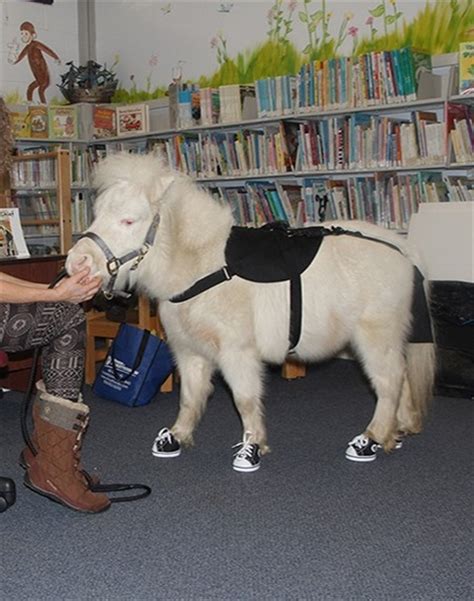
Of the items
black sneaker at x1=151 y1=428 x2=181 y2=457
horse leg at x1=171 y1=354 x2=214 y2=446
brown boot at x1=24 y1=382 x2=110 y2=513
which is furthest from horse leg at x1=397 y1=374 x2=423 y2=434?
brown boot at x1=24 y1=382 x2=110 y2=513

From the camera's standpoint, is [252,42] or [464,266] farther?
[252,42]

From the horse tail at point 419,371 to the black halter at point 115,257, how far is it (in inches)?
49.8

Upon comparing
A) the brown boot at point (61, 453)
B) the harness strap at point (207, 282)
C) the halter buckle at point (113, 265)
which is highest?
the halter buckle at point (113, 265)

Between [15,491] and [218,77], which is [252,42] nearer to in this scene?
[218,77]

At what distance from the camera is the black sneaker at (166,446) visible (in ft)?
10.5

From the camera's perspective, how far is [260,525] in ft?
8.14

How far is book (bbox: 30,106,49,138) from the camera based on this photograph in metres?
6.30

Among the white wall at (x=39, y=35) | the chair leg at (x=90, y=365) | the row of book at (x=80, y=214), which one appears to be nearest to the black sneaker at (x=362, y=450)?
the chair leg at (x=90, y=365)

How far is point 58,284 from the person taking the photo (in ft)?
8.20

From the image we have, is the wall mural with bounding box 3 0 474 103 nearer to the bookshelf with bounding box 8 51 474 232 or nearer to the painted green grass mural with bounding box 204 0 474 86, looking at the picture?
the painted green grass mural with bounding box 204 0 474 86

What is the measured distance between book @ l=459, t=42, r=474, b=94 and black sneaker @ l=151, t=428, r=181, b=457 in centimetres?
262

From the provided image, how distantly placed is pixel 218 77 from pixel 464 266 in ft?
9.39

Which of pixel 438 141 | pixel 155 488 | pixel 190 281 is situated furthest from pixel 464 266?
pixel 155 488

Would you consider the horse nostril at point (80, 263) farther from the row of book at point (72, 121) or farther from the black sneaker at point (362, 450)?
the row of book at point (72, 121)
